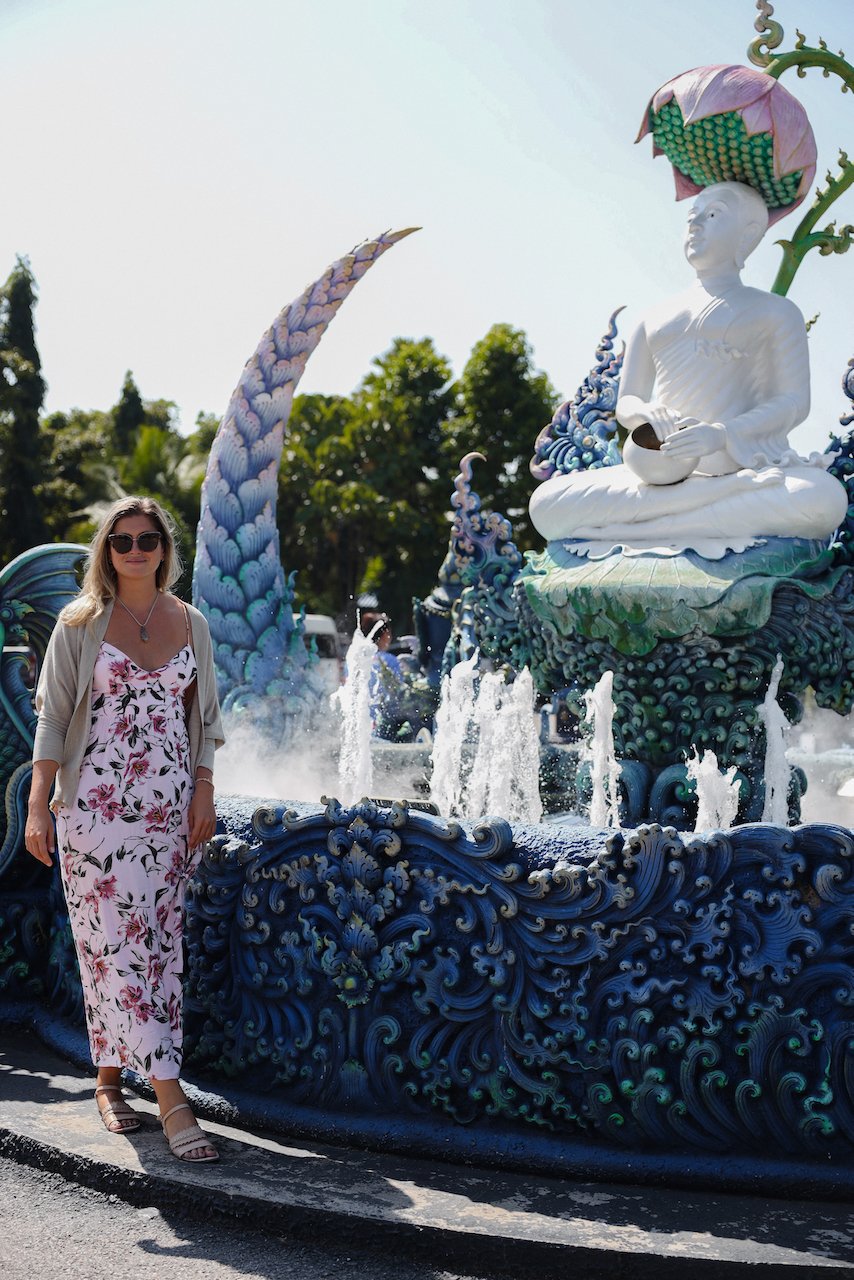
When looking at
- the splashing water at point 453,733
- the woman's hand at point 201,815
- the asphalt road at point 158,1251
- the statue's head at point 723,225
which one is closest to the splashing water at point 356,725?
the splashing water at point 453,733

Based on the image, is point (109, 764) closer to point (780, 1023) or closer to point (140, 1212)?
point (140, 1212)

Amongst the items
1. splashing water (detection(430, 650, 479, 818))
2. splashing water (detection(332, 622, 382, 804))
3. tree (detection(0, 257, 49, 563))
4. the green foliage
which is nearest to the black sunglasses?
splashing water (detection(430, 650, 479, 818))

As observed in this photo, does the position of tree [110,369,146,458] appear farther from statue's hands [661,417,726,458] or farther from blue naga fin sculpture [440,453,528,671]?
statue's hands [661,417,726,458]

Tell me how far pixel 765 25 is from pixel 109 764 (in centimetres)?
515

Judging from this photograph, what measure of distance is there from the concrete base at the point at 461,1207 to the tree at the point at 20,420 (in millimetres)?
20492

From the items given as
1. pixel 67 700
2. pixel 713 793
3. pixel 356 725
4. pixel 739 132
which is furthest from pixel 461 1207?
pixel 356 725

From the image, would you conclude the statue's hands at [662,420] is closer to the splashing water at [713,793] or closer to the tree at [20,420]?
the splashing water at [713,793]

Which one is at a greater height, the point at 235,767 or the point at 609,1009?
the point at 235,767

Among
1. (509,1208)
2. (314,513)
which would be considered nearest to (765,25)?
(509,1208)

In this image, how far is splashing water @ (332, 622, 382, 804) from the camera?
7.08 meters

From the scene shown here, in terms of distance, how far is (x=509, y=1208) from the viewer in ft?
8.89

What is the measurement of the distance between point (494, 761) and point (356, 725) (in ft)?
4.25

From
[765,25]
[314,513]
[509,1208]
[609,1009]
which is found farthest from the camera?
[314,513]

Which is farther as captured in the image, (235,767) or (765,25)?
(235,767)
